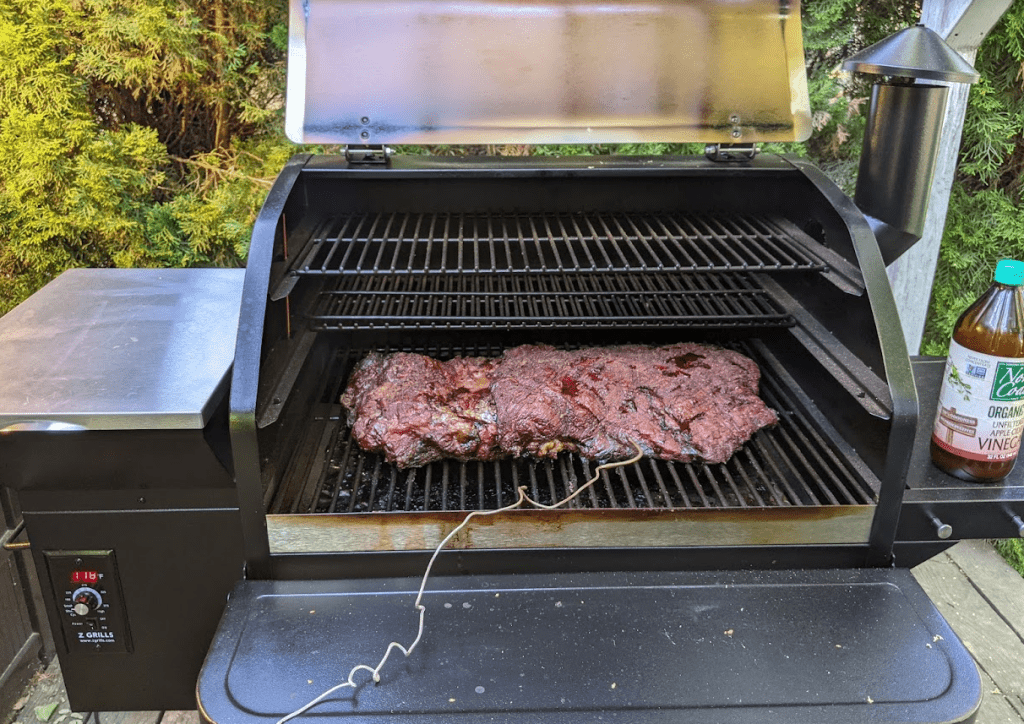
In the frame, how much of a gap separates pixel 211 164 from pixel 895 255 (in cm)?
319

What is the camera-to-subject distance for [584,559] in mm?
1516

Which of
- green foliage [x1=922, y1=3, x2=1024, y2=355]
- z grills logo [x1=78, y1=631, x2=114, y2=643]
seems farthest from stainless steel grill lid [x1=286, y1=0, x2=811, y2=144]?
green foliage [x1=922, y1=3, x2=1024, y2=355]

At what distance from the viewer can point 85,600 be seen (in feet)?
5.28

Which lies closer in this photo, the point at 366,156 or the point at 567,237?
the point at 567,237

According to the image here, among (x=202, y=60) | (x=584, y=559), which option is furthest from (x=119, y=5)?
(x=584, y=559)

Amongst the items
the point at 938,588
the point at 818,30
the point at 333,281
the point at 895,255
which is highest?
the point at 818,30

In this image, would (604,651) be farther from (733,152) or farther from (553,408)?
(733,152)

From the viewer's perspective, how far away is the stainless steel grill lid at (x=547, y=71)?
1.94 meters

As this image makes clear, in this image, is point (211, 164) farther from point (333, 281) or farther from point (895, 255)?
point (895, 255)

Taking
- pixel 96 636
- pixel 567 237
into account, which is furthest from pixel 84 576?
pixel 567 237

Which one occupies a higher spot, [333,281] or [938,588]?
[333,281]

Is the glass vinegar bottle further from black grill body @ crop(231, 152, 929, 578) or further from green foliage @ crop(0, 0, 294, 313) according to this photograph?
green foliage @ crop(0, 0, 294, 313)

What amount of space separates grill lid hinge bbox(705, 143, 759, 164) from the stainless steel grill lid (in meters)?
0.04

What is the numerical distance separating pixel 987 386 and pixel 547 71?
4.18 ft
